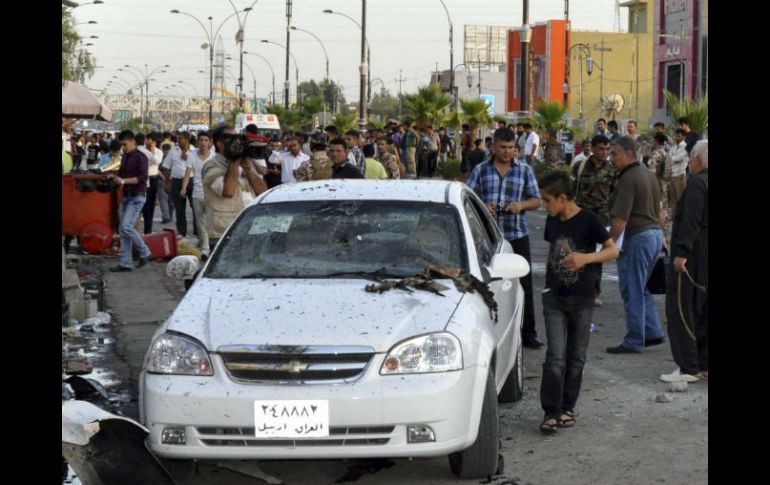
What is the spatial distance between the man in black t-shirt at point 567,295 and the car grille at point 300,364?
192 cm

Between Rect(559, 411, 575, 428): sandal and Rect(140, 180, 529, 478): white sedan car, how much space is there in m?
0.73

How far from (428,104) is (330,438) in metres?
42.3

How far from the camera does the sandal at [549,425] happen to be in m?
7.12

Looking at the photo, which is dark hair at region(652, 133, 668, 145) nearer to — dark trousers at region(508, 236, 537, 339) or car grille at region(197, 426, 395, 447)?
dark trousers at region(508, 236, 537, 339)

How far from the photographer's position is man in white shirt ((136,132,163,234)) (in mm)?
20859

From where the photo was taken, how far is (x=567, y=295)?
7297 millimetres

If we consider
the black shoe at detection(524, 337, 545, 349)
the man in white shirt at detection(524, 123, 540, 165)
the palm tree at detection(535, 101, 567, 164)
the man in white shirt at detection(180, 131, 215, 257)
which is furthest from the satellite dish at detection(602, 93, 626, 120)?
the black shoe at detection(524, 337, 545, 349)

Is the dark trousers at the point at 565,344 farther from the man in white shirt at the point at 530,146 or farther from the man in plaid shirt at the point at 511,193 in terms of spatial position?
the man in white shirt at the point at 530,146
